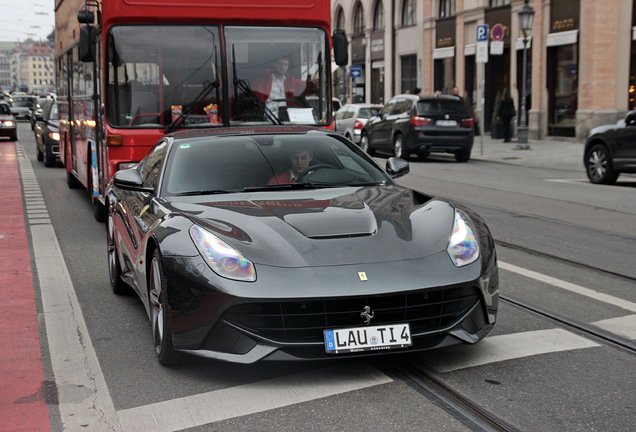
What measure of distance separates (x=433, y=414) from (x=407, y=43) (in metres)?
39.1

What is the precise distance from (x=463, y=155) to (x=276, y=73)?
14063mm

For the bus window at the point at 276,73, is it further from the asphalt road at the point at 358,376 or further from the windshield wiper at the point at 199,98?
the asphalt road at the point at 358,376

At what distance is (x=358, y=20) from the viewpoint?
1950 inches

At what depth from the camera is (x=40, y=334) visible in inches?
233

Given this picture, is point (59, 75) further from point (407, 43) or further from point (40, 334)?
point (407, 43)

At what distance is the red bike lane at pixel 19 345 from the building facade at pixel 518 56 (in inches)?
462

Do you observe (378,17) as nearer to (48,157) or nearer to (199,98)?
(48,157)

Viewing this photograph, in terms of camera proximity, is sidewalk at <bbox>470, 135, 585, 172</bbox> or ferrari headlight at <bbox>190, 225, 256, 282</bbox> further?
sidewalk at <bbox>470, 135, 585, 172</bbox>

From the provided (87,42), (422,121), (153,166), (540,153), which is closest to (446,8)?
(540,153)

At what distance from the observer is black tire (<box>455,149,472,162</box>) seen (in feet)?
77.3

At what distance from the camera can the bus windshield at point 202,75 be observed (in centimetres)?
991

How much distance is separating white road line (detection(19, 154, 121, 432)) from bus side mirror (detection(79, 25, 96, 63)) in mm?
2575

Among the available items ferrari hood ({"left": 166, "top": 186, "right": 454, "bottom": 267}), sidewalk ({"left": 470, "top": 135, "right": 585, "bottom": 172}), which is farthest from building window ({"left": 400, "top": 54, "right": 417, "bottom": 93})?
ferrari hood ({"left": 166, "top": 186, "right": 454, "bottom": 267})

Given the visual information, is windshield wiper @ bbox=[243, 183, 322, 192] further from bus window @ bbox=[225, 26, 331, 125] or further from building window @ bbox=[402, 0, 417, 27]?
building window @ bbox=[402, 0, 417, 27]
